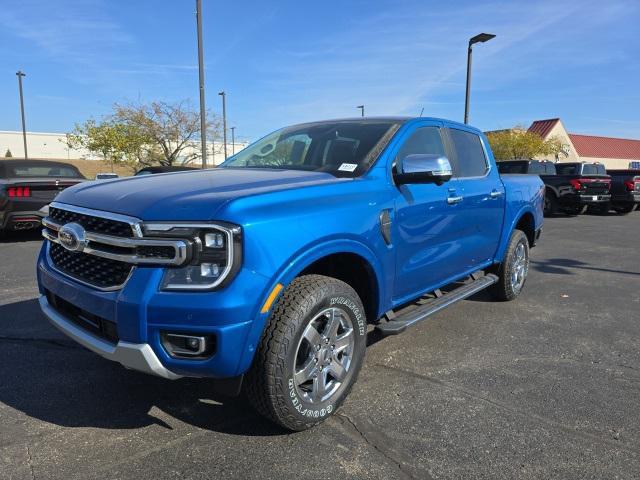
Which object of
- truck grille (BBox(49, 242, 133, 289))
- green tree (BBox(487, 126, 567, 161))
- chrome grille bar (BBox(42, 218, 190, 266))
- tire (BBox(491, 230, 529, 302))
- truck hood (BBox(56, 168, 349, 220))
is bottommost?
tire (BBox(491, 230, 529, 302))

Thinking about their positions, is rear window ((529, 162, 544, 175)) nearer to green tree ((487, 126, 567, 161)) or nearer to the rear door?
the rear door

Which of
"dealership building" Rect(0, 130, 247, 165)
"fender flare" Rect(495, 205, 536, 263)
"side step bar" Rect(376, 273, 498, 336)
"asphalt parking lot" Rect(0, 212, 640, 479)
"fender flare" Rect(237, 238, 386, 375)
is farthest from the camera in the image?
"dealership building" Rect(0, 130, 247, 165)

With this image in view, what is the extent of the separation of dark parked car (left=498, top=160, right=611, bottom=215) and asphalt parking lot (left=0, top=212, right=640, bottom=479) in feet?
40.8

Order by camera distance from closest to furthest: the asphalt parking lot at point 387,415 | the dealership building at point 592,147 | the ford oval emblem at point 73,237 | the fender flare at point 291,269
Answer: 1. the fender flare at point 291,269
2. the asphalt parking lot at point 387,415
3. the ford oval emblem at point 73,237
4. the dealership building at point 592,147

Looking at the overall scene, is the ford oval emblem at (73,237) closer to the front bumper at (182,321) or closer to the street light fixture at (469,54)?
the front bumper at (182,321)

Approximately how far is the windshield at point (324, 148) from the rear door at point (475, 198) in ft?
3.07

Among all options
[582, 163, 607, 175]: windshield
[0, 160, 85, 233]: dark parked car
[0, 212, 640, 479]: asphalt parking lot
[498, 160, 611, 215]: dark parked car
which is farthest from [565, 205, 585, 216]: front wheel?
[0, 160, 85, 233]: dark parked car

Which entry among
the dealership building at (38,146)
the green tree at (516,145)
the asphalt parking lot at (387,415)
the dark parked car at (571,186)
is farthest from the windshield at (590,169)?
the dealership building at (38,146)

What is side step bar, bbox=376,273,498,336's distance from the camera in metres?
3.28

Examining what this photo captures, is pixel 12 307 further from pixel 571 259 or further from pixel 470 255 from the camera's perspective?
pixel 571 259

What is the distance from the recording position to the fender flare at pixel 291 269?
2369 mm

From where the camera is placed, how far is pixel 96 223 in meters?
2.64

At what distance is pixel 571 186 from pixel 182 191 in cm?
1600

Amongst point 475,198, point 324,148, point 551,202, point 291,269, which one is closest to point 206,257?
point 291,269
